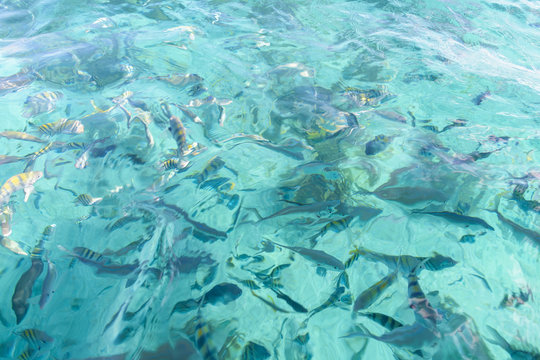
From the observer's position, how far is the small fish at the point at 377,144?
343cm

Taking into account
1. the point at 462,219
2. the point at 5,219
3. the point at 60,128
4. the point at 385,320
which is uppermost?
the point at 462,219

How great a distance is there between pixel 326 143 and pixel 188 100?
1.96 meters

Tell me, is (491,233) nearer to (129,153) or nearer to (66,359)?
(66,359)

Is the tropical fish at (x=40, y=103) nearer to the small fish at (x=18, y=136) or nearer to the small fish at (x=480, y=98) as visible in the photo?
the small fish at (x=18, y=136)

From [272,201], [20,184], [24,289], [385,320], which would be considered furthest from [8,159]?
[385,320]

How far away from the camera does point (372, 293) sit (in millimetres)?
2154

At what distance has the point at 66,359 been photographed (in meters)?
1.92

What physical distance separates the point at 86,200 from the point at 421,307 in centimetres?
289

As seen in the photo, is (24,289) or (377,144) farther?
(377,144)

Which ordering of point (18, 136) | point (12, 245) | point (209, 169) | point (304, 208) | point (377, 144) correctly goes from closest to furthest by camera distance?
point (12, 245) < point (304, 208) < point (209, 169) < point (377, 144) < point (18, 136)

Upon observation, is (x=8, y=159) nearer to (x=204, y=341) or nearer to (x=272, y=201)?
(x=272, y=201)

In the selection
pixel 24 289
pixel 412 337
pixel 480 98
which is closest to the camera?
pixel 412 337

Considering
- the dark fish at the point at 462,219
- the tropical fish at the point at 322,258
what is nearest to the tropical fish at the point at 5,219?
the tropical fish at the point at 322,258

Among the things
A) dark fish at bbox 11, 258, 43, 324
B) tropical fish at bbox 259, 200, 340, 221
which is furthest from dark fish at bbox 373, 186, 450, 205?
dark fish at bbox 11, 258, 43, 324
